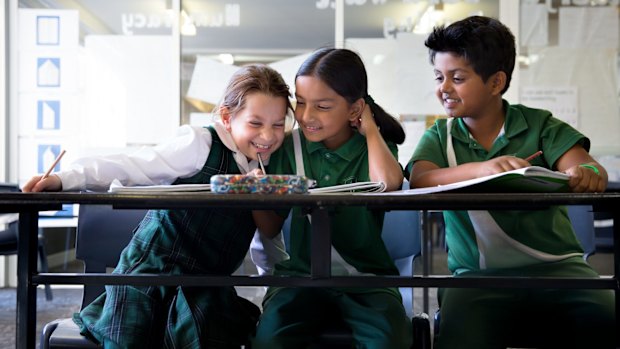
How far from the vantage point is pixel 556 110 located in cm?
403

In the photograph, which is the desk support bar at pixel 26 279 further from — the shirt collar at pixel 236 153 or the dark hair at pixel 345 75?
the dark hair at pixel 345 75

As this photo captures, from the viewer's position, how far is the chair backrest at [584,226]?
69.3 inches

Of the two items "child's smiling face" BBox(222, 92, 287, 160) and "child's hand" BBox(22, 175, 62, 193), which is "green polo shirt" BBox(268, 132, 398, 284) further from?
"child's hand" BBox(22, 175, 62, 193)

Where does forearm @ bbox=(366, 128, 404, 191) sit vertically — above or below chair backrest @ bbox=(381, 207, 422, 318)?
above

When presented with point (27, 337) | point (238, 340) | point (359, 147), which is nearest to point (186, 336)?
point (238, 340)

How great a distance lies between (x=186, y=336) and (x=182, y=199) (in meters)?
0.39

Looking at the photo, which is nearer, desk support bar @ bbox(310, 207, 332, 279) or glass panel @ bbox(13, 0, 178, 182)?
desk support bar @ bbox(310, 207, 332, 279)

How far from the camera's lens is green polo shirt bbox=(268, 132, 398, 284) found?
1.46 metres

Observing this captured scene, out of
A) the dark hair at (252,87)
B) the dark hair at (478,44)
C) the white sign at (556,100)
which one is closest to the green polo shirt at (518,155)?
the dark hair at (478,44)

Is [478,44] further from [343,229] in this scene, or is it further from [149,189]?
[149,189]

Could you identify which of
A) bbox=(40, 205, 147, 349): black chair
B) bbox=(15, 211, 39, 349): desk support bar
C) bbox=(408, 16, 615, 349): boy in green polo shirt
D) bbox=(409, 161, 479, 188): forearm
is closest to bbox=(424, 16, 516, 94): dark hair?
bbox=(408, 16, 615, 349): boy in green polo shirt

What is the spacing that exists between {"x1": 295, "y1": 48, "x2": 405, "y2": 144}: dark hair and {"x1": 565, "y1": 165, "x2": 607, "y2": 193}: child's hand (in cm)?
50

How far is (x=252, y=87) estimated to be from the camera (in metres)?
1.49

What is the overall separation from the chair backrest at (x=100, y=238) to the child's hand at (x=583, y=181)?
1.00 metres
